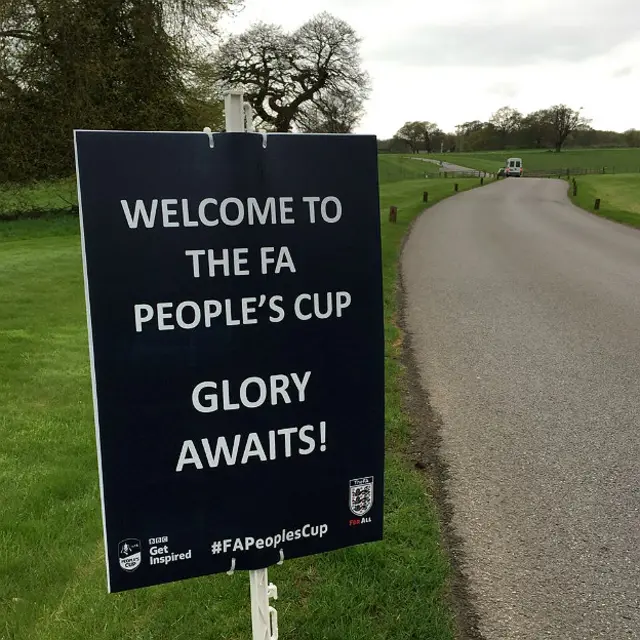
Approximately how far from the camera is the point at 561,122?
106 m

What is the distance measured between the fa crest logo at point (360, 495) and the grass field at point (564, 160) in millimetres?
77686

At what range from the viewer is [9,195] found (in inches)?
696

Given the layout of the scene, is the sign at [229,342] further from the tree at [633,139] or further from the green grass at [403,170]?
the tree at [633,139]

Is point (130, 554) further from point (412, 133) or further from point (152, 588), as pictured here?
point (412, 133)

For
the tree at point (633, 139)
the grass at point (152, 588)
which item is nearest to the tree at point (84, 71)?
the grass at point (152, 588)

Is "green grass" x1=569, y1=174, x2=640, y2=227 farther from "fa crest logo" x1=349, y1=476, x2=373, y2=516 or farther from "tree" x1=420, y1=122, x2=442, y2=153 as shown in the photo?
"tree" x1=420, y1=122, x2=442, y2=153

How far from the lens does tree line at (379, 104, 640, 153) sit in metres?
109

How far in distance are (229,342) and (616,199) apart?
3619 cm

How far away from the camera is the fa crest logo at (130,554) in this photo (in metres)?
1.95

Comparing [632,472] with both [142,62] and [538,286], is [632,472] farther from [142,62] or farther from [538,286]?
[142,62]

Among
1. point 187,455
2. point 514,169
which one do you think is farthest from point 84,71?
point 514,169

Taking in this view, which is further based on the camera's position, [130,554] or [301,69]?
[301,69]

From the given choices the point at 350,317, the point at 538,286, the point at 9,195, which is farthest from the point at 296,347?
the point at 9,195

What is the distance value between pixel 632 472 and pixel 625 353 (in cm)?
306
